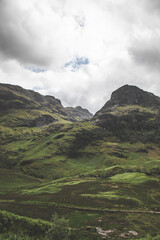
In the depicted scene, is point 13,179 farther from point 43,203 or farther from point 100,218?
point 100,218

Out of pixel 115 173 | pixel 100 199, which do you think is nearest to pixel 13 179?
pixel 115 173

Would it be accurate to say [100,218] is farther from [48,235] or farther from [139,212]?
[48,235]

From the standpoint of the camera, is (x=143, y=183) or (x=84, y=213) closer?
(x=84, y=213)

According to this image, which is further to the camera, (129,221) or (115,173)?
(115,173)

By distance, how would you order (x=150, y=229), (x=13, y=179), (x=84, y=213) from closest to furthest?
(x=150, y=229) < (x=84, y=213) < (x=13, y=179)

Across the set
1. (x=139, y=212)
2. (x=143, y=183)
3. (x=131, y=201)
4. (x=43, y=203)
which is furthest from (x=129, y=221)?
(x=143, y=183)

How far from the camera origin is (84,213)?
204 feet

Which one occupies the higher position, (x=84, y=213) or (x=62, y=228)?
(x=62, y=228)

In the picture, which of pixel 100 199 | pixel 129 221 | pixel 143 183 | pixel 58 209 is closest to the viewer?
pixel 129 221

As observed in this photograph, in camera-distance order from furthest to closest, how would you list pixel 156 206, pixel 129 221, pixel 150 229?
1. pixel 156 206
2. pixel 129 221
3. pixel 150 229

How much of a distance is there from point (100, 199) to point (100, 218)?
25.7 m

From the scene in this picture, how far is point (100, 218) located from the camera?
56812 mm

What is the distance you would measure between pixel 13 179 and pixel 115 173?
107 m

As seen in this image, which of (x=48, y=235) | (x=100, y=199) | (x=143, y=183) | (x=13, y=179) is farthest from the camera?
(x=13, y=179)
